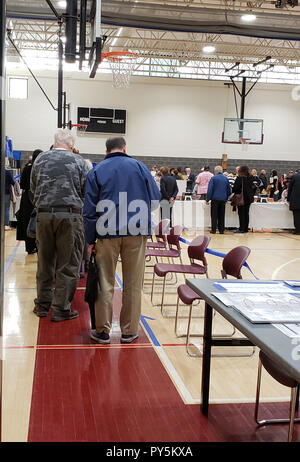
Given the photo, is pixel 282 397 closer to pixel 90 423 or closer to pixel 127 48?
pixel 90 423

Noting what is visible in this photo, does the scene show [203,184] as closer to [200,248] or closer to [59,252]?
[200,248]

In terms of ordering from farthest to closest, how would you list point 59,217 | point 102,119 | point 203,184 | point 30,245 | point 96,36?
point 102,119, point 203,184, point 30,245, point 96,36, point 59,217

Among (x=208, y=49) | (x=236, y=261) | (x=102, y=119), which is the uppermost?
(x=208, y=49)

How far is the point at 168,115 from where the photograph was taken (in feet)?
62.9

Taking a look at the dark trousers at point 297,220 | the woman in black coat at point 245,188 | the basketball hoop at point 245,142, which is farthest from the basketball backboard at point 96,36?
the basketball hoop at point 245,142

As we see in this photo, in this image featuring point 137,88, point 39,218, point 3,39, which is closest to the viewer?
point 3,39

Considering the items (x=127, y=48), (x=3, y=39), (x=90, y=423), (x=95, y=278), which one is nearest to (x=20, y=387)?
(x=90, y=423)

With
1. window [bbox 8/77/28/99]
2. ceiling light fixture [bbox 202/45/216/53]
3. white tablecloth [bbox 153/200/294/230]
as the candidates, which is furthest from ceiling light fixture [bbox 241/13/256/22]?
window [bbox 8/77/28/99]

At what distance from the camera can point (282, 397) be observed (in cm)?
295

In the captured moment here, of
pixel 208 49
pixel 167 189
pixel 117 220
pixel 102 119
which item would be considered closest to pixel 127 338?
pixel 117 220

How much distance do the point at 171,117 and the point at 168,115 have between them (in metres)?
0.14

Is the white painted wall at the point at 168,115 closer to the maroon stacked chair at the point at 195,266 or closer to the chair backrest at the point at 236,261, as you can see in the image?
the maroon stacked chair at the point at 195,266

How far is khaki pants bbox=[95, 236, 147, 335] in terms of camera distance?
3598 mm

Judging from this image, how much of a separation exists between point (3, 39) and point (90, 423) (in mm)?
1982
